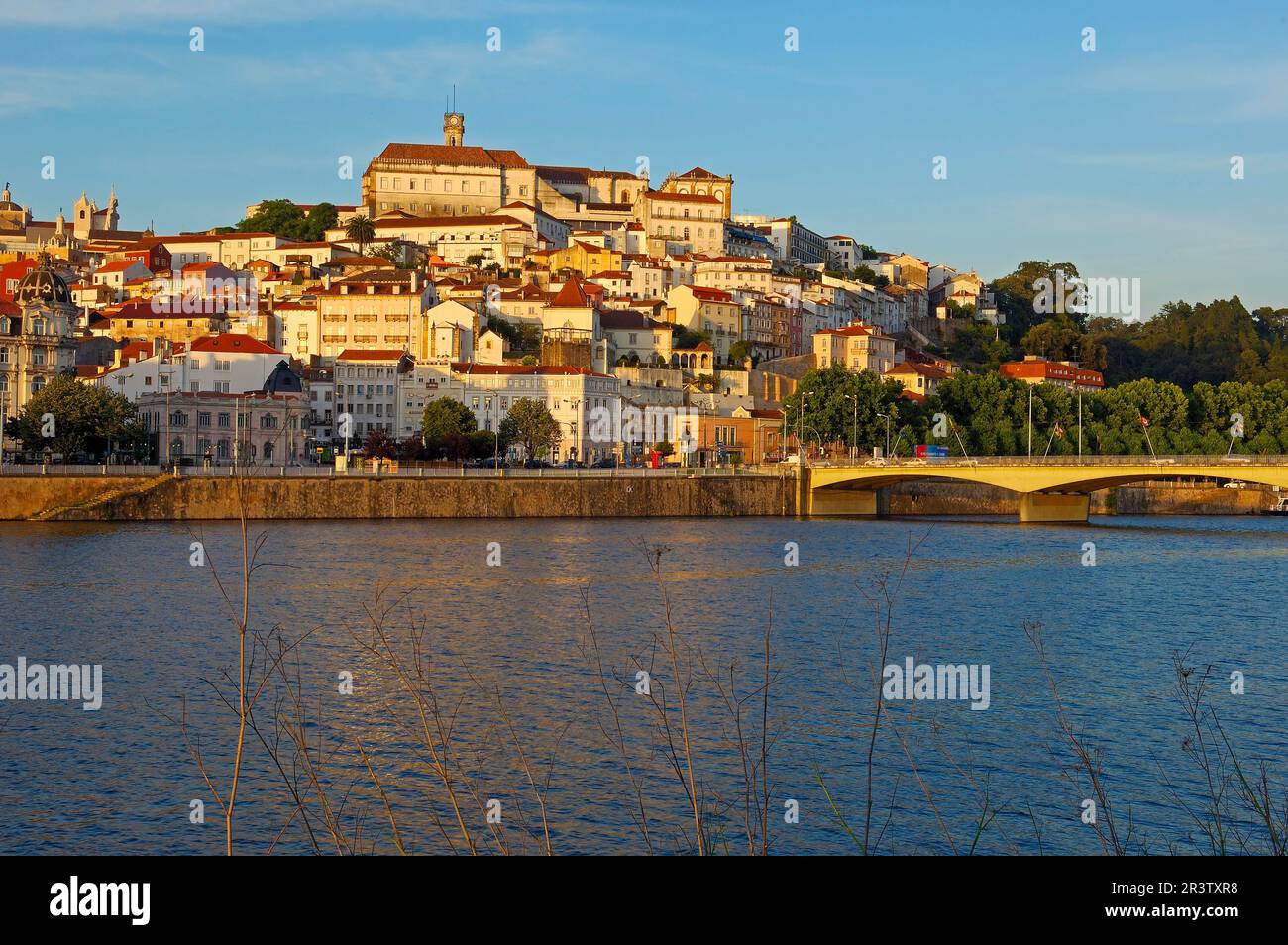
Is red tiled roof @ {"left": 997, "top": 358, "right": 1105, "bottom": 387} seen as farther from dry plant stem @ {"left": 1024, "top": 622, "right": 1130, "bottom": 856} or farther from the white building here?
dry plant stem @ {"left": 1024, "top": 622, "right": 1130, "bottom": 856}

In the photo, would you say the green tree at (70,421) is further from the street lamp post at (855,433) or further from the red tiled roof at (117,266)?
the red tiled roof at (117,266)

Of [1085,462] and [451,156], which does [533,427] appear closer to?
[1085,462]

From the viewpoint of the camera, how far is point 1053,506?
73.6 meters

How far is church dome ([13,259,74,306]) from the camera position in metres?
85.6

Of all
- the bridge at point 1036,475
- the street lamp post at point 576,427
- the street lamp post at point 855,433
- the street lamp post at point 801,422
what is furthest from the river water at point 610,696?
the street lamp post at point 576,427

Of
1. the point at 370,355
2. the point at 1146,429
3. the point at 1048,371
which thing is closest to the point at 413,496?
the point at 370,355

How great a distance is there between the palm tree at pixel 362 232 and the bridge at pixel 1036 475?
72.0 metres

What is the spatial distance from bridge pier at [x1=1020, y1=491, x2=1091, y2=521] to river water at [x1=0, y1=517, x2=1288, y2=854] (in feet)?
66.3

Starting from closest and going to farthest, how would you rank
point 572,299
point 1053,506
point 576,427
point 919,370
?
point 1053,506 → point 576,427 → point 572,299 → point 919,370

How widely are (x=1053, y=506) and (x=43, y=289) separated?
2311 inches

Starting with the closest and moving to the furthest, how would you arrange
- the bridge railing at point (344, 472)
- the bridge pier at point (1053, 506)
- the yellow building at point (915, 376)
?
the bridge railing at point (344, 472) < the bridge pier at point (1053, 506) < the yellow building at point (915, 376)

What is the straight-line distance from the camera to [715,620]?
111 ft

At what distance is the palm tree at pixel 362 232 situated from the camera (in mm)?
135625

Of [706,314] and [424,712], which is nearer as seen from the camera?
[424,712]
